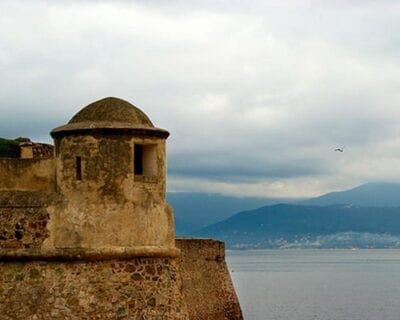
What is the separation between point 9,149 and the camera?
1794cm

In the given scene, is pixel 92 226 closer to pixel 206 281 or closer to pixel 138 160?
pixel 138 160

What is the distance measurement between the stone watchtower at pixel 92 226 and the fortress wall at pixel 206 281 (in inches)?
506

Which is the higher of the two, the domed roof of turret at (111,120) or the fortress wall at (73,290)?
the domed roof of turret at (111,120)

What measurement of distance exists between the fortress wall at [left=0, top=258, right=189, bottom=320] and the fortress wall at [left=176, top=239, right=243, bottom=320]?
43.5 feet

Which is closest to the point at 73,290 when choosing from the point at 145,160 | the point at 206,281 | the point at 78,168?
the point at 78,168

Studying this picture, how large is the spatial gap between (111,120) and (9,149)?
5.41m

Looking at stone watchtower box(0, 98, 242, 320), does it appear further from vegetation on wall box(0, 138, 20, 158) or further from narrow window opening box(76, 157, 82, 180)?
vegetation on wall box(0, 138, 20, 158)

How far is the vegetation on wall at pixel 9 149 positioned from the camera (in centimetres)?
1783

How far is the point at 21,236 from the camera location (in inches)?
501

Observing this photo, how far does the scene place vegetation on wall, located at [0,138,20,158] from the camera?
58.5 ft

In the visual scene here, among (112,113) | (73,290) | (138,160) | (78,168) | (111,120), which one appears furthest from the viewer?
(138,160)

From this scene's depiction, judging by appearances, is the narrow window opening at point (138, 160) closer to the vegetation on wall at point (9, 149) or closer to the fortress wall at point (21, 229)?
the fortress wall at point (21, 229)

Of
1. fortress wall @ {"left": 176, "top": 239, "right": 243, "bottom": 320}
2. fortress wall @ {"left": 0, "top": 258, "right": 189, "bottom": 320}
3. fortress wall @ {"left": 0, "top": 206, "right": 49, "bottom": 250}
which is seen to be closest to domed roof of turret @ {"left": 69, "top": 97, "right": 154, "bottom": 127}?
fortress wall @ {"left": 0, "top": 206, "right": 49, "bottom": 250}

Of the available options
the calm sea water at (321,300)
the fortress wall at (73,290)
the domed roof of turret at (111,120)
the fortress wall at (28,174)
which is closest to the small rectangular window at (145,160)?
the domed roof of turret at (111,120)
